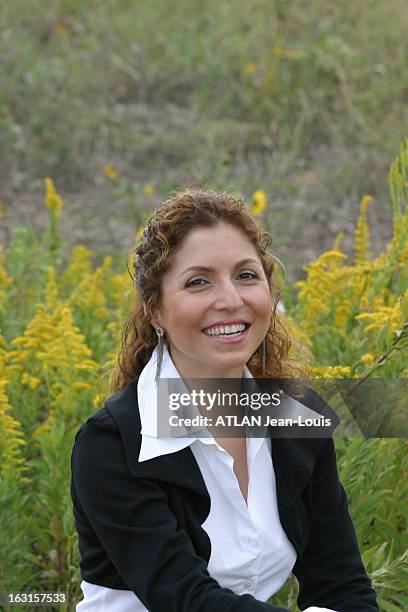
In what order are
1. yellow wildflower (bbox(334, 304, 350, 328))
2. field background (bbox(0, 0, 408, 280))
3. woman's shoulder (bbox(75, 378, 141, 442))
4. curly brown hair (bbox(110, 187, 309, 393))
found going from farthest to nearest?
field background (bbox(0, 0, 408, 280)) < yellow wildflower (bbox(334, 304, 350, 328)) < curly brown hair (bbox(110, 187, 309, 393)) < woman's shoulder (bbox(75, 378, 141, 442))

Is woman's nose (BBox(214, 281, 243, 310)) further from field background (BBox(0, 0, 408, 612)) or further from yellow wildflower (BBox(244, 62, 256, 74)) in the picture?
yellow wildflower (BBox(244, 62, 256, 74))

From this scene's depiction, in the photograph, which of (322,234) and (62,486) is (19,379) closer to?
(62,486)

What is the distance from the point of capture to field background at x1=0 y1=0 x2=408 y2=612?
3.28 meters

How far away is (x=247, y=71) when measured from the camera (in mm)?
6734

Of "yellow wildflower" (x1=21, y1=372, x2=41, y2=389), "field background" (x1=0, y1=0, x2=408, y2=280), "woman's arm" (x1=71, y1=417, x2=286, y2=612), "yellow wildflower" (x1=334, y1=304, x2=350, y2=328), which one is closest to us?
"woman's arm" (x1=71, y1=417, x2=286, y2=612)

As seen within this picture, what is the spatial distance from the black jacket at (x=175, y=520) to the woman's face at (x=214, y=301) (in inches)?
6.1

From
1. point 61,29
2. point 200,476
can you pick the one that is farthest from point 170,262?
point 61,29

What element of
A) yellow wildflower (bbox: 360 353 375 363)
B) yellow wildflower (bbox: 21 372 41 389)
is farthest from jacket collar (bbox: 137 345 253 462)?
yellow wildflower (bbox: 21 372 41 389)

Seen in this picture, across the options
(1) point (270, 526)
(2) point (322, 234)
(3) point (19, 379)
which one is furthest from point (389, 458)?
(2) point (322, 234)

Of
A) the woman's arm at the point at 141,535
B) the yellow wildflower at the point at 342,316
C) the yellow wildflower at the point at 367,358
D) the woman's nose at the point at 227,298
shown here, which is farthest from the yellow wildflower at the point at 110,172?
the woman's arm at the point at 141,535

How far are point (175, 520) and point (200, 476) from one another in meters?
0.11

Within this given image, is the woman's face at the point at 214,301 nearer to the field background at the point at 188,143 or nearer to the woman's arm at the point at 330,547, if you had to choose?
the woman's arm at the point at 330,547

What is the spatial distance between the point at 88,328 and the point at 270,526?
1.70 meters

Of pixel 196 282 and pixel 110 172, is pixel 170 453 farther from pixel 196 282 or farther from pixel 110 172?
pixel 110 172
